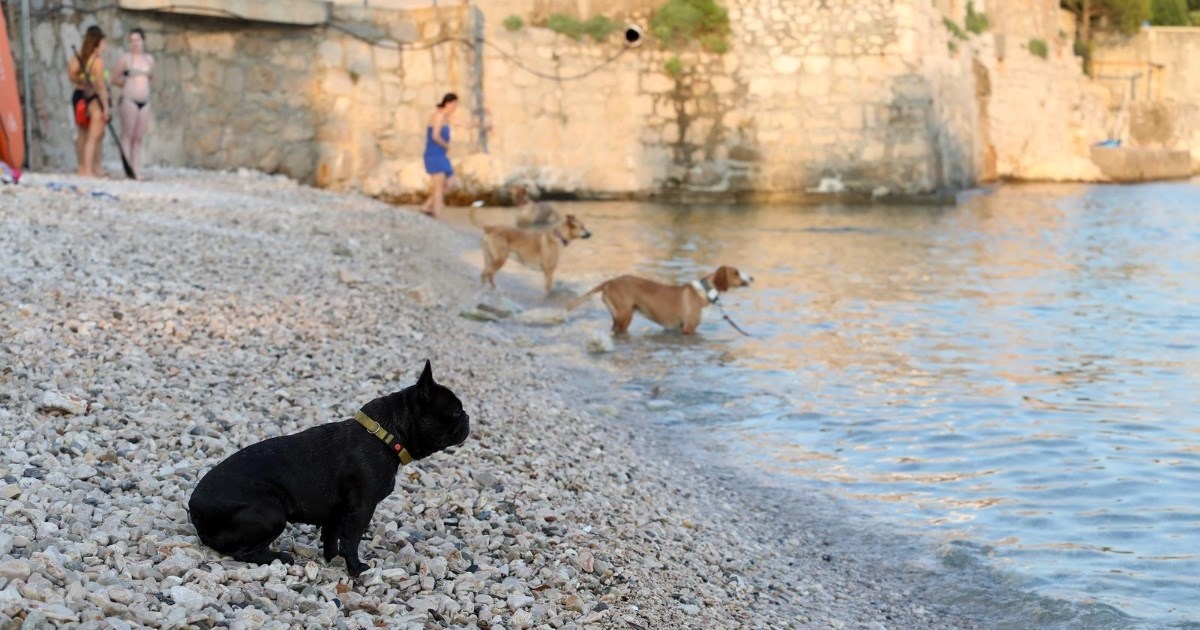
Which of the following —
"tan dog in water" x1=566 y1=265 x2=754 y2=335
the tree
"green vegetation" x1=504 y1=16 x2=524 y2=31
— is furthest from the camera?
the tree

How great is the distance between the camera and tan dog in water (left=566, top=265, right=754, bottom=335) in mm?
10344

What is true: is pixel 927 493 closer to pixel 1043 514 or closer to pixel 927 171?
pixel 1043 514

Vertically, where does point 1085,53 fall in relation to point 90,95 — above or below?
above

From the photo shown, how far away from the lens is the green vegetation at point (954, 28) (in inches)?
1017

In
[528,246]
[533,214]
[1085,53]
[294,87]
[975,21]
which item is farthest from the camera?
[1085,53]

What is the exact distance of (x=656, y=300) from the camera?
10.4 meters

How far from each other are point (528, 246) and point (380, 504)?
26.7 feet

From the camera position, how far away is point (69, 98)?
17.8 metres

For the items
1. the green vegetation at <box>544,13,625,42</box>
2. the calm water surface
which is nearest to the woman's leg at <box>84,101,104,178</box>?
the calm water surface

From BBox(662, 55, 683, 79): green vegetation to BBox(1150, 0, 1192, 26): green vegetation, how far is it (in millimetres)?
28073

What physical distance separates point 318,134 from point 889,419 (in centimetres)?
1471

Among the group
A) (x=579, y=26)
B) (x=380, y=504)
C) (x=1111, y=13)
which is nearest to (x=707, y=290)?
(x=380, y=504)

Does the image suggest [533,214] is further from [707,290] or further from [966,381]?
[966,381]

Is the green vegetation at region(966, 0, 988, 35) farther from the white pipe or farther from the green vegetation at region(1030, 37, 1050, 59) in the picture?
the white pipe
